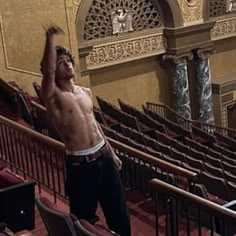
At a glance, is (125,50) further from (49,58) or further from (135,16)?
(49,58)

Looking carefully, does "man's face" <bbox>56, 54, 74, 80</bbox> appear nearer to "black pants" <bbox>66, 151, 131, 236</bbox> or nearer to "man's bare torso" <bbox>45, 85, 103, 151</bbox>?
"man's bare torso" <bbox>45, 85, 103, 151</bbox>

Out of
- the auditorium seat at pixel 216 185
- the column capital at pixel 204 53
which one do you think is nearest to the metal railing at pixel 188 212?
the auditorium seat at pixel 216 185

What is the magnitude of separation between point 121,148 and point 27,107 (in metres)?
2.25

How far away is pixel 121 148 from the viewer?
14.8 ft

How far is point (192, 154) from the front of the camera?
22.9 ft

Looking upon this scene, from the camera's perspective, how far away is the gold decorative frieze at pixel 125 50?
998 centimetres

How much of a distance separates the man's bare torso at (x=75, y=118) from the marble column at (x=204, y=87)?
324 inches

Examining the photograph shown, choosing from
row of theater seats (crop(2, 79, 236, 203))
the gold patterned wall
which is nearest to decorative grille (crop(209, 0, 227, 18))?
row of theater seats (crop(2, 79, 236, 203))

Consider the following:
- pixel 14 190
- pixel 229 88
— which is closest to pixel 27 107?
pixel 14 190

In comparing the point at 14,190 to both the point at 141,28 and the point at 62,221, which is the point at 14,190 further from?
the point at 141,28

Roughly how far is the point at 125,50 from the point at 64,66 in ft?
24.0

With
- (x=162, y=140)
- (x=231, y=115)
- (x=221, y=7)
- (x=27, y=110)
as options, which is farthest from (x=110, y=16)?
(x=27, y=110)

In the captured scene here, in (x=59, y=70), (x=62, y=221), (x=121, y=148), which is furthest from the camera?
(x=121, y=148)

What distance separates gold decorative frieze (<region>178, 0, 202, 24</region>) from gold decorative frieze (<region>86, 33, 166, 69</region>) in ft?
1.95
